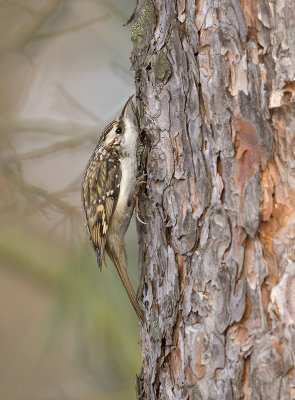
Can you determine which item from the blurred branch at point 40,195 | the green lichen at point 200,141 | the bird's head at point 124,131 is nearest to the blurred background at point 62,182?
the blurred branch at point 40,195

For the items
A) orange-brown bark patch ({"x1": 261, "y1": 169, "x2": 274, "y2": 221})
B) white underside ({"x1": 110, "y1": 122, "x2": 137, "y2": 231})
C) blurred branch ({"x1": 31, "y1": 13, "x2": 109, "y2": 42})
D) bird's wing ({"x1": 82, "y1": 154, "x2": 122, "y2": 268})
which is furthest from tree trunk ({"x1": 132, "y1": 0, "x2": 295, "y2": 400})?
blurred branch ({"x1": 31, "y1": 13, "x2": 109, "y2": 42})

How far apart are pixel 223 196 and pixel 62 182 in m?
1.67

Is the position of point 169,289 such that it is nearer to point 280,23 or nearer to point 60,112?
point 280,23

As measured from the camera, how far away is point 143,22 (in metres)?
1.71

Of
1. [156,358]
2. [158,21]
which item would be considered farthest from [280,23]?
[156,358]

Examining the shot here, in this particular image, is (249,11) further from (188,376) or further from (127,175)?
(188,376)

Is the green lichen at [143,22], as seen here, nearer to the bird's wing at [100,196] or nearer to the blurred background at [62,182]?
the bird's wing at [100,196]

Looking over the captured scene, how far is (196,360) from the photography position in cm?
150

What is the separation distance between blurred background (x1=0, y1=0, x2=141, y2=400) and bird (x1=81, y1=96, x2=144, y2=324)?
1.67ft

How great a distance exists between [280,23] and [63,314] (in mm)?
2210

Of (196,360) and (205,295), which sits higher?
(205,295)

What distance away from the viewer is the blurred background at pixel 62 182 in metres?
2.89

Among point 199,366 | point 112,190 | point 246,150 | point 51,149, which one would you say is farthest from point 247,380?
point 51,149

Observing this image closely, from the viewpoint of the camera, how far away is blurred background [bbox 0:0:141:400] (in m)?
2.89
